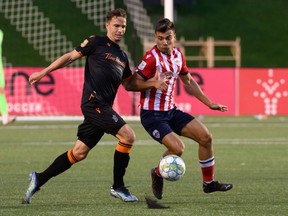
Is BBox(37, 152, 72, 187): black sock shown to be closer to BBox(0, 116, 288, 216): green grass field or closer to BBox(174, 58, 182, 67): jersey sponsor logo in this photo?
BBox(0, 116, 288, 216): green grass field

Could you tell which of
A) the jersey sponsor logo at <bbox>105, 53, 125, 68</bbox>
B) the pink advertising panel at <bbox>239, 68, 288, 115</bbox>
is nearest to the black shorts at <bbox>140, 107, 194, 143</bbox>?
the jersey sponsor logo at <bbox>105, 53, 125, 68</bbox>

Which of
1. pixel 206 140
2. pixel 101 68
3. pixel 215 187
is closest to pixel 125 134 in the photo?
pixel 101 68

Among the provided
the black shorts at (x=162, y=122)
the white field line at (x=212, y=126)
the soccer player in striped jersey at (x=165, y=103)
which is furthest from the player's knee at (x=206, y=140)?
the white field line at (x=212, y=126)

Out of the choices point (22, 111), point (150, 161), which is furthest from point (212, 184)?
point (22, 111)

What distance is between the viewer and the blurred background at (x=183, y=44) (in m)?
26.4

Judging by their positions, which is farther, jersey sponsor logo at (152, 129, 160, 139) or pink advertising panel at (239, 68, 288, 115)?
pink advertising panel at (239, 68, 288, 115)

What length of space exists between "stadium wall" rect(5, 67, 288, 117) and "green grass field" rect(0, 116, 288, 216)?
439 cm

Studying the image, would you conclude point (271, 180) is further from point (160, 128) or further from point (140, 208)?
point (140, 208)

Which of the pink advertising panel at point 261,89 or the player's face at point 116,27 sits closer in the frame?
the player's face at point 116,27

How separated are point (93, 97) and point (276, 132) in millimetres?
11670

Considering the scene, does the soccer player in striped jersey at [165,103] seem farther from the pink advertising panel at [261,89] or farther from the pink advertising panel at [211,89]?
the pink advertising panel at [261,89]

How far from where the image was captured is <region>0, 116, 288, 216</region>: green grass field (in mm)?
9102

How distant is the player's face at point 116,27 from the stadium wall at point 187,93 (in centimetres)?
1570

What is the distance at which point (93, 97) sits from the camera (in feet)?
32.5
